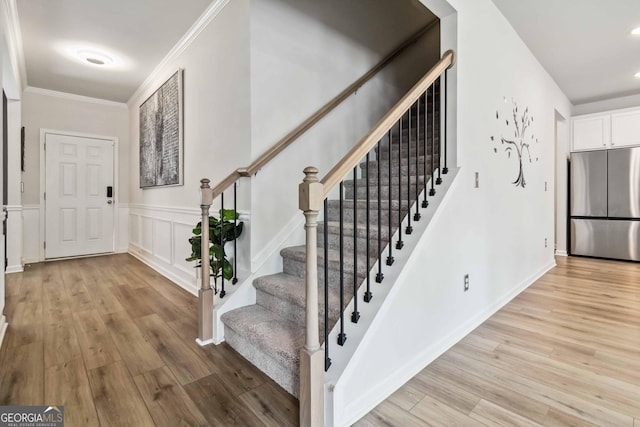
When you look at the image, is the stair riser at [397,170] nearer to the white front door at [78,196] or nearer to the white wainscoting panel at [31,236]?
the white front door at [78,196]

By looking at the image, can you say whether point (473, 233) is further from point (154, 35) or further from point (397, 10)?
point (154, 35)

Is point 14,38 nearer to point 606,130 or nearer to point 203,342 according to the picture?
point 203,342

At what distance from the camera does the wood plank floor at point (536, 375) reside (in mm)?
1388

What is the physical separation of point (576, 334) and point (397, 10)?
9.93ft

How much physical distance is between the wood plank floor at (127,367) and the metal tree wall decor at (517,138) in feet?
8.33

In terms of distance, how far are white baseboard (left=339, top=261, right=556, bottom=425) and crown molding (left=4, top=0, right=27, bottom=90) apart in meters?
3.62

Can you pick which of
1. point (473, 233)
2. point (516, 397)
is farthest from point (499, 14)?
point (516, 397)

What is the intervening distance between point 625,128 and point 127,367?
653 cm

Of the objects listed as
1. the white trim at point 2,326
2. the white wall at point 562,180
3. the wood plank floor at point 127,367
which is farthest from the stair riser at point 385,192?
the white wall at point 562,180

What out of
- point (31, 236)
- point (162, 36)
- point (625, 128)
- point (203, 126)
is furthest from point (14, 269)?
point (625, 128)

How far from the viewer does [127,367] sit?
5.80 ft

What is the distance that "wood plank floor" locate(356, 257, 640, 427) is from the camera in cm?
139

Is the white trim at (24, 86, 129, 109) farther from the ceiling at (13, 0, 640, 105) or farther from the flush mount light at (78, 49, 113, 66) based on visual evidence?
the flush mount light at (78, 49, 113, 66)

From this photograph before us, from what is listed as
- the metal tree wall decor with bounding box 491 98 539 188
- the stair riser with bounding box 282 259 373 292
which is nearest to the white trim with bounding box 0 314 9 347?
the stair riser with bounding box 282 259 373 292
